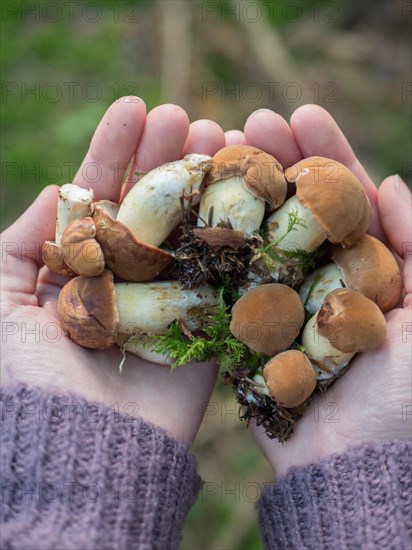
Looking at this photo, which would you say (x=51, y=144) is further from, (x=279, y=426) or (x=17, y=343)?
(x=279, y=426)

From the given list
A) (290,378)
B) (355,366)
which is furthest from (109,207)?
(355,366)

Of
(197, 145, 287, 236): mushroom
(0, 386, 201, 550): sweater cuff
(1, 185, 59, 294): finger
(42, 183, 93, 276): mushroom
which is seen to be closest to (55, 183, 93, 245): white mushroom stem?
(42, 183, 93, 276): mushroom

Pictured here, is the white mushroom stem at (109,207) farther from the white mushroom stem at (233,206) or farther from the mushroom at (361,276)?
the mushroom at (361,276)

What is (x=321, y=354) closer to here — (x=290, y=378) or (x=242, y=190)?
(x=290, y=378)

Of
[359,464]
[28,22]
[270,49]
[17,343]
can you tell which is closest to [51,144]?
[28,22]

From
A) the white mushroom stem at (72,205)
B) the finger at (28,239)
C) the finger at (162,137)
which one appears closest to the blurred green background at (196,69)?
the finger at (28,239)

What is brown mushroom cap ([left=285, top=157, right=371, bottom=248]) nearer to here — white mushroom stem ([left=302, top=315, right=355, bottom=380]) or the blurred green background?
white mushroom stem ([left=302, top=315, right=355, bottom=380])
